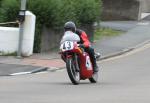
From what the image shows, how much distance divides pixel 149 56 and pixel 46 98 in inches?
559

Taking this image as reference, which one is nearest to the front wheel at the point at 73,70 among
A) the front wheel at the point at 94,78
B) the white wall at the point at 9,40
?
the front wheel at the point at 94,78

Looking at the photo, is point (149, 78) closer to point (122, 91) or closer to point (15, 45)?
point (122, 91)

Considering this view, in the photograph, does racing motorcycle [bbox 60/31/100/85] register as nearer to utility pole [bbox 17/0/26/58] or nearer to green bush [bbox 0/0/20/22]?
utility pole [bbox 17/0/26/58]

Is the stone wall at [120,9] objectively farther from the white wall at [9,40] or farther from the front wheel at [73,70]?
the front wheel at [73,70]

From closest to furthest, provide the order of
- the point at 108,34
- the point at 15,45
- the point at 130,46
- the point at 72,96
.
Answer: the point at 72,96 → the point at 15,45 → the point at 130,46 → the point at 108,34

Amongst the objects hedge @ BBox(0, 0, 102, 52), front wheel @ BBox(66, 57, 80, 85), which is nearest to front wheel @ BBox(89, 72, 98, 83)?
front wheel @ BBox(66, 57, 80, 85)

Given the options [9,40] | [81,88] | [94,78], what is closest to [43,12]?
[9,40]

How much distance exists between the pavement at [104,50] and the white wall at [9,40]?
2.63ft

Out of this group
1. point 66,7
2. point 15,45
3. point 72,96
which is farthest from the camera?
point 66,7

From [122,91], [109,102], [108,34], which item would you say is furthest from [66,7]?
[109,102]

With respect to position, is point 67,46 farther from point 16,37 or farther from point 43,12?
point 43,12

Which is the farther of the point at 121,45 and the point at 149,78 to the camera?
the point at 121,45

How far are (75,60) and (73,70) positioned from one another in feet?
0.96

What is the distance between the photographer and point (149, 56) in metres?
25.9
